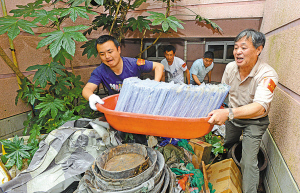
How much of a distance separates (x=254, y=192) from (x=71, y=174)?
1.80m

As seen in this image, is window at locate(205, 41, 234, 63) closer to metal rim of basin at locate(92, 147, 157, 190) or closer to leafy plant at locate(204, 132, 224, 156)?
leafy plant at locate(204, 132, 224, 156)

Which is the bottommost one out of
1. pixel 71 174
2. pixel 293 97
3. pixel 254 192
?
pixel 254 192

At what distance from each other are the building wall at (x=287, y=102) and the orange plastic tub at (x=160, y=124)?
95 cm

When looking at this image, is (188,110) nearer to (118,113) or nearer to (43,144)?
(118,113)

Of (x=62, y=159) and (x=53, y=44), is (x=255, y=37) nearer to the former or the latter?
(x=53, y=44)

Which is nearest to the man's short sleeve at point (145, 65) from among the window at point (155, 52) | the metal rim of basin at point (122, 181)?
the metal rim of basin at point (122, 181)

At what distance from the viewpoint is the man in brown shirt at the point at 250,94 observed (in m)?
1.39

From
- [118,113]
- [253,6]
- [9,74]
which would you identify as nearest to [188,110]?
[118,113]

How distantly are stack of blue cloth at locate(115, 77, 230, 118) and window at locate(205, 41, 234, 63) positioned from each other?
13.0 feet

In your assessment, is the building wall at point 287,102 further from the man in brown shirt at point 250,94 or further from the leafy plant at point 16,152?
the leafy plant at point 16,152

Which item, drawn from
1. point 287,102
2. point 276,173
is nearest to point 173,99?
point 287,102

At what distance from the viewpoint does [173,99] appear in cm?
105

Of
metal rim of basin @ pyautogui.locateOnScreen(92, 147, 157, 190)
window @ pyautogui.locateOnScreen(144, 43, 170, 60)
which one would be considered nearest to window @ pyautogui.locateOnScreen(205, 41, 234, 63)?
window @ pyautogui.locateOnScreen(144, 43, 170, 60)

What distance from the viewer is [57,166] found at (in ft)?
4.57
